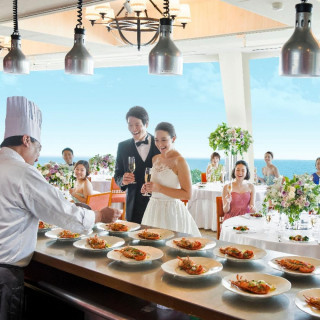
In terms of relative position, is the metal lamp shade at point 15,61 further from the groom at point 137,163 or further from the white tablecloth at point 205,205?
the white tablecloth at point 205,205

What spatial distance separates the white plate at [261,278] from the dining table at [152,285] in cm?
3

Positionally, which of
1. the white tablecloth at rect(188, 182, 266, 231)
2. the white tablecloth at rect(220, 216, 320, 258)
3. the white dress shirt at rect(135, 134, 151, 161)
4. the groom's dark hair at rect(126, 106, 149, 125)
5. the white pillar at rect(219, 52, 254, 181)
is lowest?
the white tablecloth at rect(188, 182, 266, 231)

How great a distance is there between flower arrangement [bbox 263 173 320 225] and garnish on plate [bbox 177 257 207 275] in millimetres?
1944

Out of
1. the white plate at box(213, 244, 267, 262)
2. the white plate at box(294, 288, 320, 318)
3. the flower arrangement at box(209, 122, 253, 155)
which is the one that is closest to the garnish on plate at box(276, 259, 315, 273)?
the white plate at box(213, 244, 267, 262)

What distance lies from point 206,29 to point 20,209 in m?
6.42

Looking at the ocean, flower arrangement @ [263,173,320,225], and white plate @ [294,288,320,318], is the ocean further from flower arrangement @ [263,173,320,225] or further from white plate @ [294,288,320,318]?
white plate @ [294,288,320,318]

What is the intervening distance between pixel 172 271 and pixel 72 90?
31819 millimetres

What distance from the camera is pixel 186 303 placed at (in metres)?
1.95

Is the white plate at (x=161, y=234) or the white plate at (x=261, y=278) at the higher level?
the white plate at (x=161, y=234)

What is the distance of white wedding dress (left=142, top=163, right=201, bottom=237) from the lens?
13.6 ft

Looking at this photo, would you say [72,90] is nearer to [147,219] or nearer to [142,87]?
[142,87]

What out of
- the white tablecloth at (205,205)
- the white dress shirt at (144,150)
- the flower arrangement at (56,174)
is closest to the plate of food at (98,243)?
the white dress shirt at (144,150)

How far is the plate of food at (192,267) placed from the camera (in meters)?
2.19

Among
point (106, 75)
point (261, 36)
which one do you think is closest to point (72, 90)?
point (106, 75)
